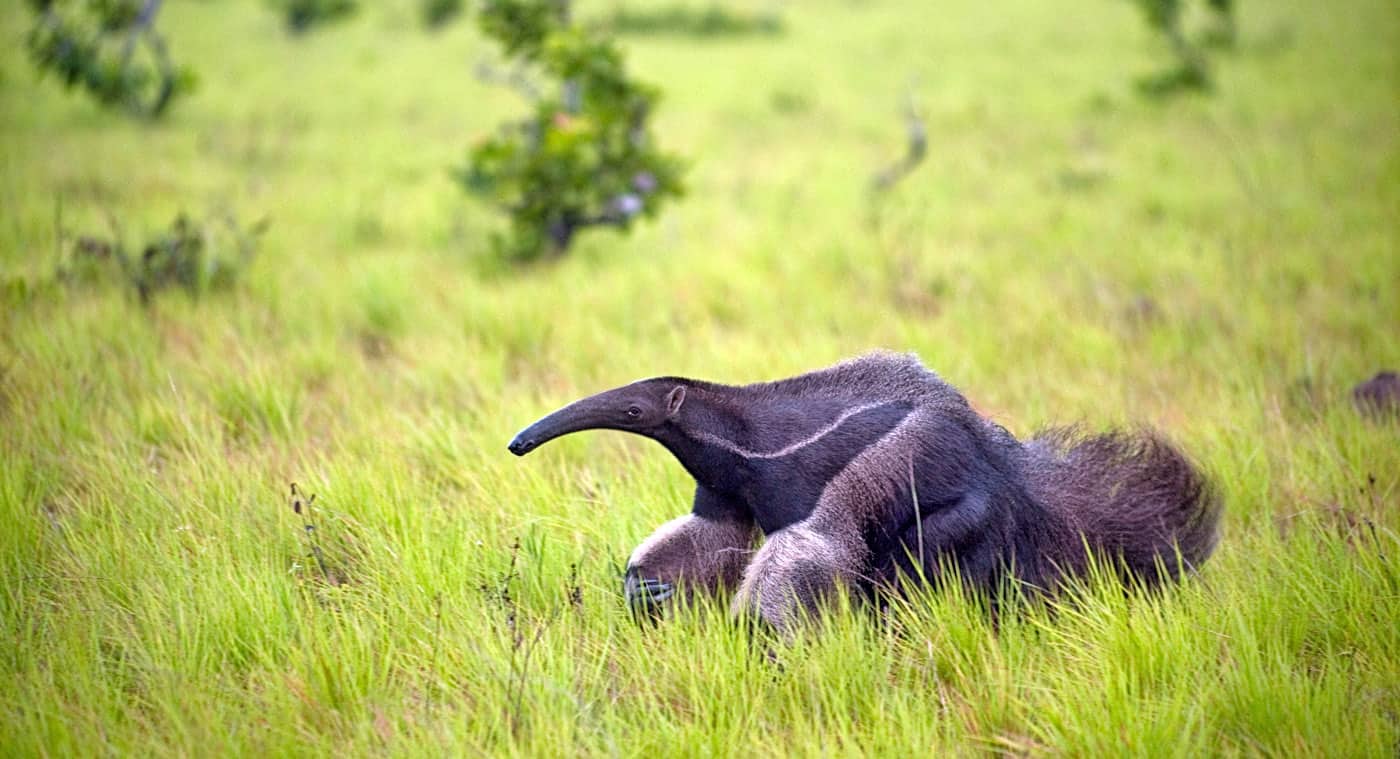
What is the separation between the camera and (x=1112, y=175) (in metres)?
11.1

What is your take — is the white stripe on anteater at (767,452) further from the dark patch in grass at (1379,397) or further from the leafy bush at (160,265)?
the leafy bush at (160,265)

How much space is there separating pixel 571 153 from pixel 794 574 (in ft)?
17.5

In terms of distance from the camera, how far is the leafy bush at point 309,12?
2127cm

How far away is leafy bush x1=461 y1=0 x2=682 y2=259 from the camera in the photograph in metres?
7.71

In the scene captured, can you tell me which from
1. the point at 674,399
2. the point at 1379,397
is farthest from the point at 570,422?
the point at 1379,397

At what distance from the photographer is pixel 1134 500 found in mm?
3506

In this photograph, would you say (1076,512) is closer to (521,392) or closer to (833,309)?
(521,392)

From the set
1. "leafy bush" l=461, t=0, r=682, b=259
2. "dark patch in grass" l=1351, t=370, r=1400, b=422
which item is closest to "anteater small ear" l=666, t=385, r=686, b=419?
"dark patch in grass" l=1351, t=370, r=1400, b=422

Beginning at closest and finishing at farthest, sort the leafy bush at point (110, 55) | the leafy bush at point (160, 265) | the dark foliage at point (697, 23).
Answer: the leafy bush at point (160, 265)
the leafy bush at point (110, 55)
the dark foliage at point (697, 23)

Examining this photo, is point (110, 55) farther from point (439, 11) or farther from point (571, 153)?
point (439, 11)

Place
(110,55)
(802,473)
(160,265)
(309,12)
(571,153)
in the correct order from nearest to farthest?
(802,473) → (160,265) → (571,153) → (110,55) → (309,12)

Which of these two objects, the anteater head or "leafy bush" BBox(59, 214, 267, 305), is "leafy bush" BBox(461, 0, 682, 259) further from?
the anteater head

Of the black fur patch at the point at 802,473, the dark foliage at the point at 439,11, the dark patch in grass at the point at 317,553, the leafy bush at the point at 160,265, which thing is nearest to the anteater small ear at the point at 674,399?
the black fur patch at the point at 802,473

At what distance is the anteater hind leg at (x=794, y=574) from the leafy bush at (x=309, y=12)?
67.1 ft
